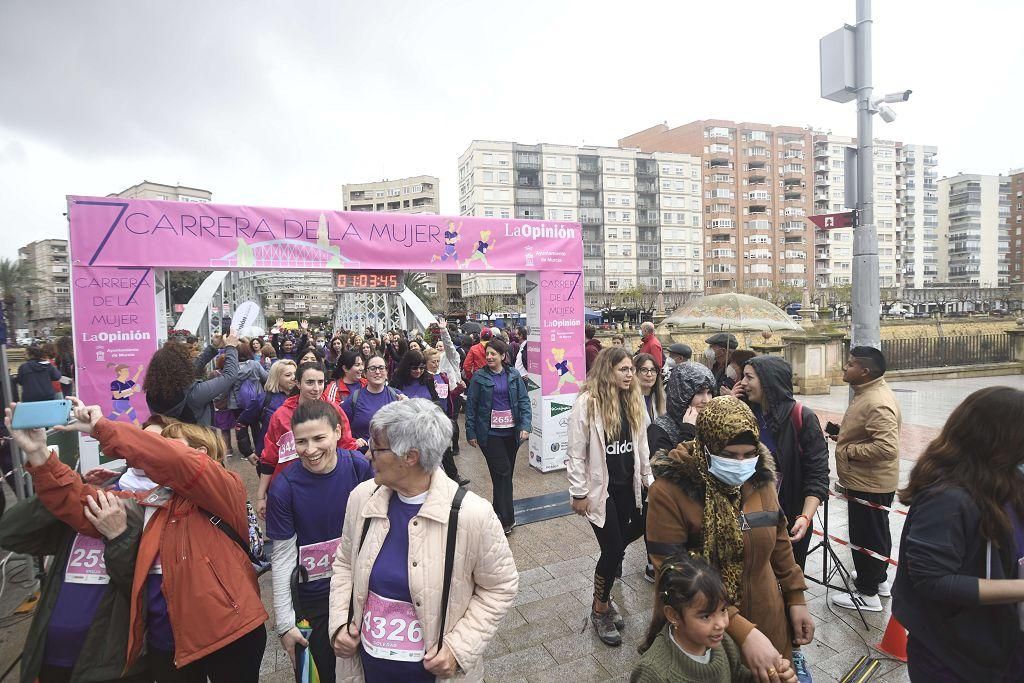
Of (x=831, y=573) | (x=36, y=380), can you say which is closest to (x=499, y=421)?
(x=831, y=573)

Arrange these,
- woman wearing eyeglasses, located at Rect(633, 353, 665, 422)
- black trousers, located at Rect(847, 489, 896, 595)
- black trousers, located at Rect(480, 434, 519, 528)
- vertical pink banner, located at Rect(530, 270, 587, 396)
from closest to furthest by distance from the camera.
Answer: black trousers, located at Rect(847, 489, 896, 595) → woman wearing eyeglasses, located at Rect(633, 353, 665, 422) → black trousers, located at Rect(480, 434, 519, 528) → vertical pink banner, located at Rect(530, 270, 587, 396)

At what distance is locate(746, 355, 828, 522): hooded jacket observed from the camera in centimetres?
321

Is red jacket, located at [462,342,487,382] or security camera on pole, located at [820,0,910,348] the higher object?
security camera on pole, located at [820,0,910,348]

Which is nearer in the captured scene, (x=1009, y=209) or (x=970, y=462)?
(x=970, y=462)

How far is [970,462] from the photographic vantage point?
73.6 inches

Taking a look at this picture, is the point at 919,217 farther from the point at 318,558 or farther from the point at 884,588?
the point at 318,558

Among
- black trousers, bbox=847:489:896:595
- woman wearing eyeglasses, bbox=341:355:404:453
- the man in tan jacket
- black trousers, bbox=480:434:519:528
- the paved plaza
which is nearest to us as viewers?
the paved plaza

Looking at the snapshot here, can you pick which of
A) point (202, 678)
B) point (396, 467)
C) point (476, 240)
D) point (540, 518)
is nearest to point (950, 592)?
point (396, 467)

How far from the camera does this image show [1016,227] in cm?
8912

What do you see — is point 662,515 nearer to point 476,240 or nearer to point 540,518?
point 540,518

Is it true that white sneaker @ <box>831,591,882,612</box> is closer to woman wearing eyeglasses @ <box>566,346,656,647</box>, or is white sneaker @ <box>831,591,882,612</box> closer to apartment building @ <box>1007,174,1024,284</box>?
woman wearing eyeglasses @ <box>566,346,656,647</box>

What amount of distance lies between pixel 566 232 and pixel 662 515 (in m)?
5.65

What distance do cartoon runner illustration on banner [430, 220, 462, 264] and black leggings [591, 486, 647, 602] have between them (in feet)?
13.2

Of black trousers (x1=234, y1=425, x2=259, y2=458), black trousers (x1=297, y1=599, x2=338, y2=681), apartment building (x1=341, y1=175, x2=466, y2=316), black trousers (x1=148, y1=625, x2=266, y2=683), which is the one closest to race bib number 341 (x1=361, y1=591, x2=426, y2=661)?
black trousers (x1=297, y1=599, x2=338, y2=681)
